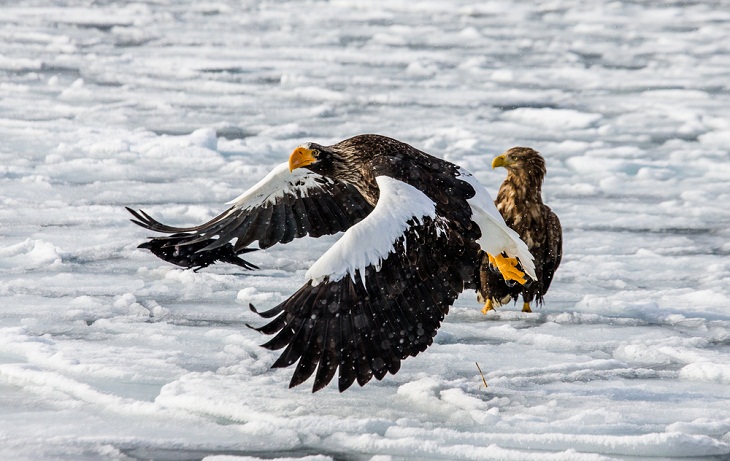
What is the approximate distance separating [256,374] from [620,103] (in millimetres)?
7024

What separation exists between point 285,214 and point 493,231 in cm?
102

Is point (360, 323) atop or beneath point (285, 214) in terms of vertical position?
beneath

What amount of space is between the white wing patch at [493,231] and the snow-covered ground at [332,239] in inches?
14.6

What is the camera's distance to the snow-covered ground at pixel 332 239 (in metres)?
3.31

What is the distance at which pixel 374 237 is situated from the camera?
11.1 feet

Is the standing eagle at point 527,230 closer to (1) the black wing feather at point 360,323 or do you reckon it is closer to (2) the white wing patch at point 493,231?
(2) the white wing patch at point 493,231

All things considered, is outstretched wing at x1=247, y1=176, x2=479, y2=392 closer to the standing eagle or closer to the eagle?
the eagle

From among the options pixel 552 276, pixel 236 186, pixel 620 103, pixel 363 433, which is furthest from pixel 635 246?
pixel 620 103

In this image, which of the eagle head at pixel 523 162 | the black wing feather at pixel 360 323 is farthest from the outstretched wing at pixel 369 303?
the eagle head at pixel 523 162

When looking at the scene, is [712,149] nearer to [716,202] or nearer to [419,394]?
[716,202]

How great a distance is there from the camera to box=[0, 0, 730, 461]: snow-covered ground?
3312mm

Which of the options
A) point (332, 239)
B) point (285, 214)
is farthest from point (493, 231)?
point (332, 239)

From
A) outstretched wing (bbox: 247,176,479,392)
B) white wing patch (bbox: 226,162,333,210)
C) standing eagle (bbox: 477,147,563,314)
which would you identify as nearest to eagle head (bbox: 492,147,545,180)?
standing eagle (bbox: 477,147,563,314)

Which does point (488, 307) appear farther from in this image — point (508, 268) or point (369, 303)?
point (369, 303)
